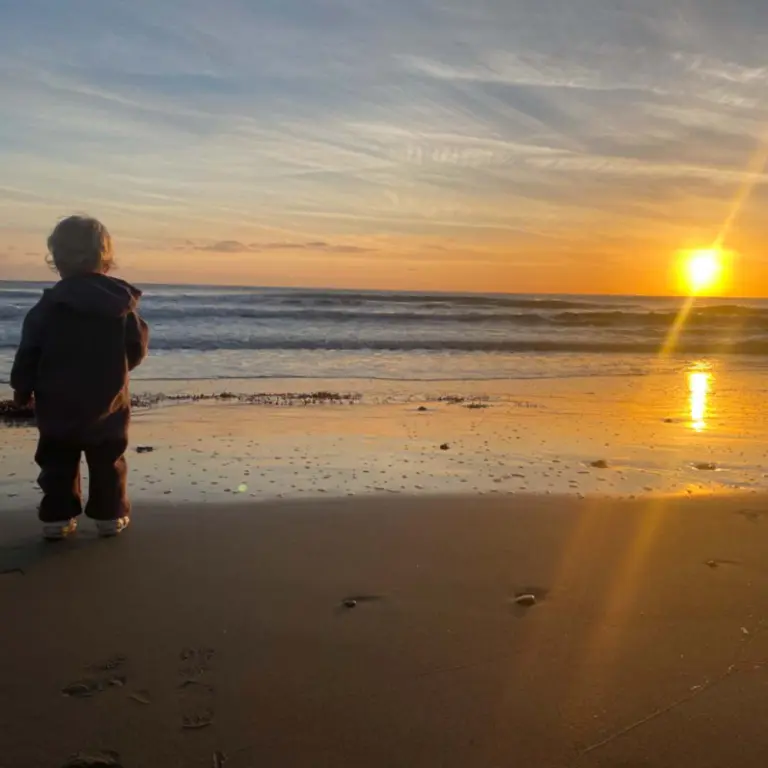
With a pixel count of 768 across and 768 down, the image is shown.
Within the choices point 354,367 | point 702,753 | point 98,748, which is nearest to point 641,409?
point 354,367

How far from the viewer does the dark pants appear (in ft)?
13.0

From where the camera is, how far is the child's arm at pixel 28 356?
12.9 feet

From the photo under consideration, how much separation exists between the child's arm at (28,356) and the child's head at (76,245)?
27 cm

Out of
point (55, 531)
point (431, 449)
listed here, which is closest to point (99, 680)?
point (55, 531)

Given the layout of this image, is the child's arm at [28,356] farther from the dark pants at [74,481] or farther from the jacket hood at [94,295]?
the dark pants at [74,481]

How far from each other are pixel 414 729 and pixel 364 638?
614 millimetres

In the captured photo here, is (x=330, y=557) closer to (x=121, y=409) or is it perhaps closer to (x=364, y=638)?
(x=364, y=638)

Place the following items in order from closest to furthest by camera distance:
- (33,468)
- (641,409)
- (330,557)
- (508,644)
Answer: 1. (508,644)
2. (330,557)
3. (33,468)
4. (641,409)

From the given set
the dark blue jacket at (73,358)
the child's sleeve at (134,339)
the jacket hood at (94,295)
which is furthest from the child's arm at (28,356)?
the child's sleeve at (134,339)

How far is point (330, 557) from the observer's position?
3742 mm

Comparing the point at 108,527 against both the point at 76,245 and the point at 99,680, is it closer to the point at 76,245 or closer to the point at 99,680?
the point at 76,245

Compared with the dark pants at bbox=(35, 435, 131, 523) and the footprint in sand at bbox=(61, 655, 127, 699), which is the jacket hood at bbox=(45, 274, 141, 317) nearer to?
the dark pants at bbox=(35, 435, 131, 523)

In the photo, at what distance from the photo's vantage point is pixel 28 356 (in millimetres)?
3959

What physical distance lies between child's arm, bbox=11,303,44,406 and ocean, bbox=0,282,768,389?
719 cm
